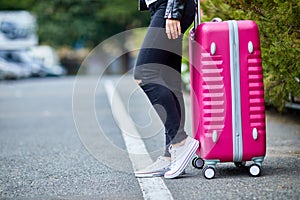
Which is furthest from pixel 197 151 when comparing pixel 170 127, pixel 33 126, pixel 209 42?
pixel 33 126

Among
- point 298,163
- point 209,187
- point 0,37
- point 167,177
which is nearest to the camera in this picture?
point 209,187

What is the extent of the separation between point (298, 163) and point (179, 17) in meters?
1.42

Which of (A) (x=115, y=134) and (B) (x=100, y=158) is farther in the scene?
(A) (x=115, y=134)

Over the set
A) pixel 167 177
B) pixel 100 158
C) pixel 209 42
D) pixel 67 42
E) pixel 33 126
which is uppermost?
pixel 209 42

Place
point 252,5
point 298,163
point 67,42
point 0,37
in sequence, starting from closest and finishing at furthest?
point 298,163 → point 252,5 → point 0,37 → point 67,42

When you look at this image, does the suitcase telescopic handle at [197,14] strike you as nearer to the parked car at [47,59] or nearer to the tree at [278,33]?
the tree at [278,33]

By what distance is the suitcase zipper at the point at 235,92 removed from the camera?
13.4 feet

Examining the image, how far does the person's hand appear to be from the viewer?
164 inches

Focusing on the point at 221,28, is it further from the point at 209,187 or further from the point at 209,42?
the point at 209,187

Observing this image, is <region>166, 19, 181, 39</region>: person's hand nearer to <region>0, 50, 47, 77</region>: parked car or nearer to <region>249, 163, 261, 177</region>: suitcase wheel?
<region>249, 163, 261, 177</region>: suitcase wheel

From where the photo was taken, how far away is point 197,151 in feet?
14.4

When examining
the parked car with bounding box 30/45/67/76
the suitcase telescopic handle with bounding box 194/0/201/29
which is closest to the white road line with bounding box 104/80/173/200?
the suitcase telescopic handle with bounding box 194/0/201/29

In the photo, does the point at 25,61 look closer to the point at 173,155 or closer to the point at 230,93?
the point at 173,155

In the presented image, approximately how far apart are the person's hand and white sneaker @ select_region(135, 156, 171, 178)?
0.87m
